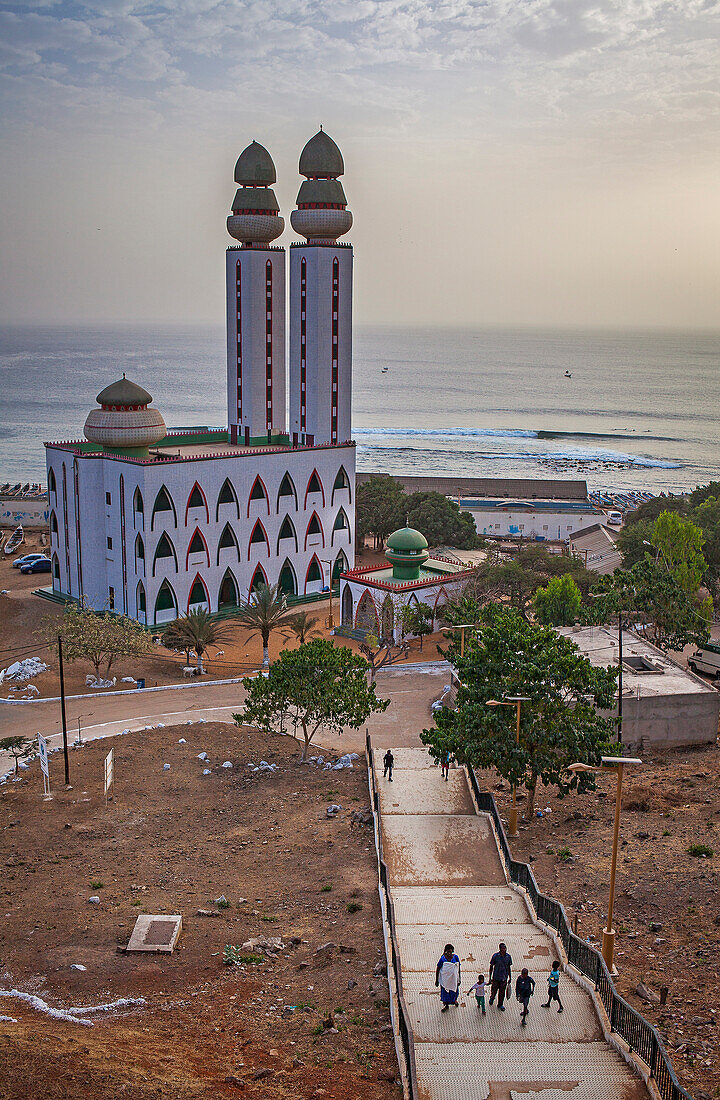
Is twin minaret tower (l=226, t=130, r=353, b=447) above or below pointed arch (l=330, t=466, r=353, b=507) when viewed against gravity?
above

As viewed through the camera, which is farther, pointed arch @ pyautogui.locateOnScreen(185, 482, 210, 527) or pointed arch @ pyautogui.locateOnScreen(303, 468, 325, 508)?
pointed arch @ pyautogui.locateOnScreen(303, 468, 325, 508)

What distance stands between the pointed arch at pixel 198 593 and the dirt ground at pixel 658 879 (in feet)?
77.4

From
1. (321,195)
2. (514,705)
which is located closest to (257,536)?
(321,195)

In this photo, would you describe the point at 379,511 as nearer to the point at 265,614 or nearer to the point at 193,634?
the point at 265,614

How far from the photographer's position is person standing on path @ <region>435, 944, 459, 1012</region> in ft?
52.8

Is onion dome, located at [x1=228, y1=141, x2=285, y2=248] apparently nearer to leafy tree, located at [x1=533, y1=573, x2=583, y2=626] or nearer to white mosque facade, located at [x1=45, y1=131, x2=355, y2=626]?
white mosque facade, located at [x1=45, y1=131, x2=355, y2=626]

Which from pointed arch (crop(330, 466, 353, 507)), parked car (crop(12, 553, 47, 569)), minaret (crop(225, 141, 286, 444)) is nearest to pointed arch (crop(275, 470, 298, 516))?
pointed arch (crop(330, 466, 353, 507))

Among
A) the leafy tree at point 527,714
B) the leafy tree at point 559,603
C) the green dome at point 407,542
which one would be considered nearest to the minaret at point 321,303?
the green dome at point 407,542

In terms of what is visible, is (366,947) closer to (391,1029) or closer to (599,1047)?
(391,1029)

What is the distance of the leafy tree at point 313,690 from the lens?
31.0 m

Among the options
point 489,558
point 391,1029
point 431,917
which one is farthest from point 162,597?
point 391,1029

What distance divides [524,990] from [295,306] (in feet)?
153

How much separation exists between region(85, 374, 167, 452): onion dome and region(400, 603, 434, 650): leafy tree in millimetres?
15672

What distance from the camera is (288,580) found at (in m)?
55.3
